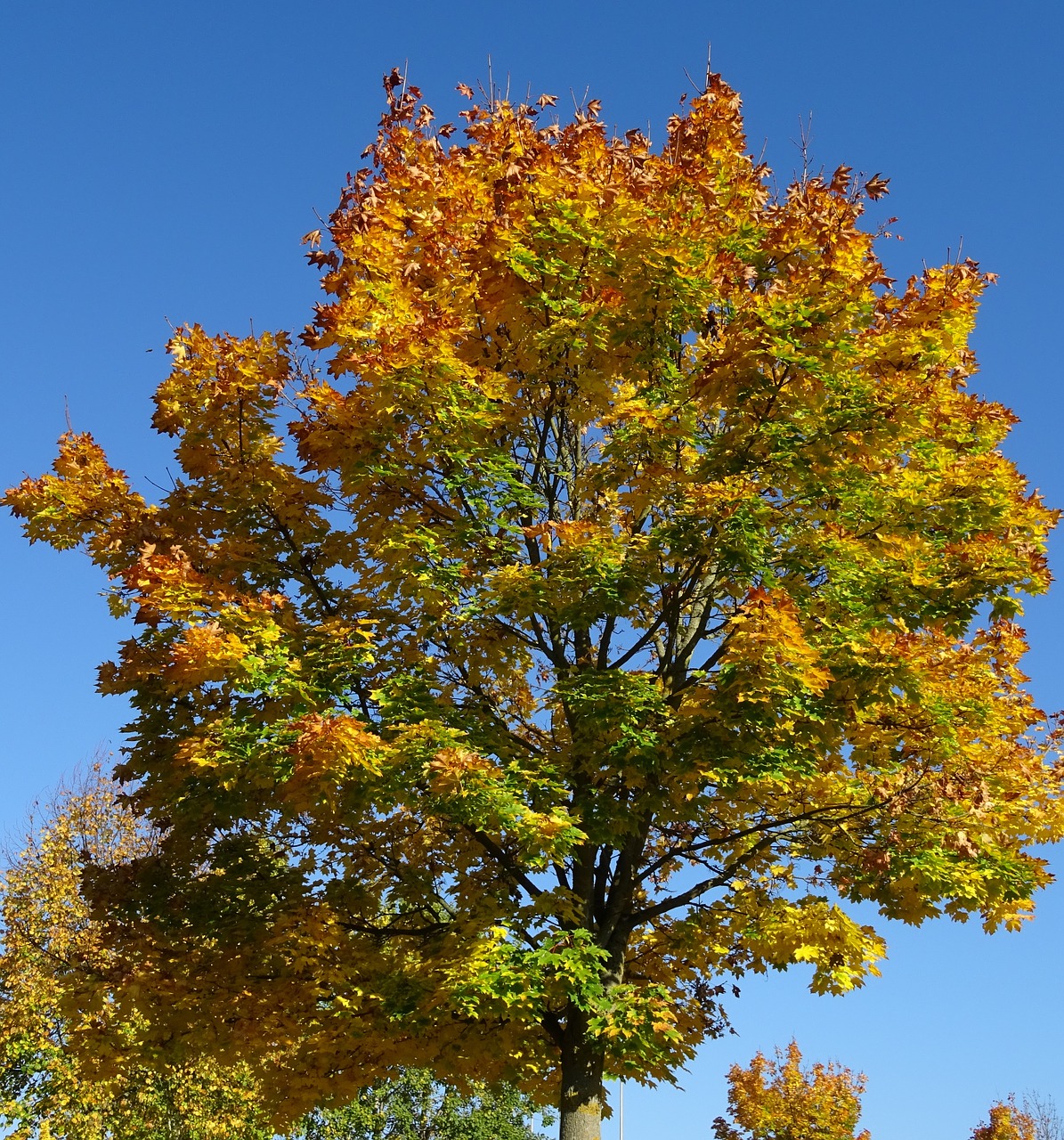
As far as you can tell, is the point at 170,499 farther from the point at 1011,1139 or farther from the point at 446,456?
the point at 1011,1139

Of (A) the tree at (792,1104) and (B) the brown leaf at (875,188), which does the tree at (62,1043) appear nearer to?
(A) the tree at (792,1104)

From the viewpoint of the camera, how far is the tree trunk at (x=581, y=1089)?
36.5 feet

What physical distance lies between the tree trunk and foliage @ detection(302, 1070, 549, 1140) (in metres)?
21.7

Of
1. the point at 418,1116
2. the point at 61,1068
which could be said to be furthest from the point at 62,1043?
the point at 418,1116

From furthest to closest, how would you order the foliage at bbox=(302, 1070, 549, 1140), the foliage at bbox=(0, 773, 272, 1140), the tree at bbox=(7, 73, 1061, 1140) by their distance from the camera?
the foliage at bbox=(302, 1070, 549, 1140), the foliage at bbox=(0, 773, 272, 1140), the tree at bbox=(7, 73, 1061, 1140)

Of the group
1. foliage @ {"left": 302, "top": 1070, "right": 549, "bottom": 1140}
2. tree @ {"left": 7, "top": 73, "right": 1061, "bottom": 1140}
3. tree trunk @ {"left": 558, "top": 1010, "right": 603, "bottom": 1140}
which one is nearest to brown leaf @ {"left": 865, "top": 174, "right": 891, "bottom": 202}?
tree @ {"left": 7, "top": 73, "right": 1061, "bottom": 1140}

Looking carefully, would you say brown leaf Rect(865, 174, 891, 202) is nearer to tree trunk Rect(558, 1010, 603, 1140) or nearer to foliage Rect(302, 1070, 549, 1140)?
tree trunk Rect(558, 1010, 603, 1140)

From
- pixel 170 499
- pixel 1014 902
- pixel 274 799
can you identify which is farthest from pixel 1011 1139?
pixel 170 499

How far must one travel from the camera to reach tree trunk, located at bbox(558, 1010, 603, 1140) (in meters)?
11.1

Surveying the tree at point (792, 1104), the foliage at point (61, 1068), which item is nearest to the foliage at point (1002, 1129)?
the tree at point (792, 1104)

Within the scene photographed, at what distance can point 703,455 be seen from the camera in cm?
1087

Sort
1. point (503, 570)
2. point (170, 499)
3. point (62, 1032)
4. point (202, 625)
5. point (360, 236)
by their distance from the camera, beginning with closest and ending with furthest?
point (202, 625) → point (503, 570) → point (360, 236) → point (170, 499) → point (62, 1032)

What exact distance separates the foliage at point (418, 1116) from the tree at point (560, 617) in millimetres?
21393

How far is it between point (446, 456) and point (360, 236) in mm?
2606
